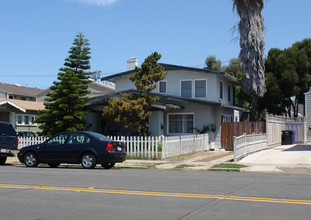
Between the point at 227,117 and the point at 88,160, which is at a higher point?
the point at 227,117

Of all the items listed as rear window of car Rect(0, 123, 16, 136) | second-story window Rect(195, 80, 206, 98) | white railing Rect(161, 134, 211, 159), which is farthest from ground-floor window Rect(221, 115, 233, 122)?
rear window of car Rect(0, 123, 16, 136)

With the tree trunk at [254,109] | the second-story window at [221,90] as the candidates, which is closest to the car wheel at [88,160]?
the second-story window at [221,90]

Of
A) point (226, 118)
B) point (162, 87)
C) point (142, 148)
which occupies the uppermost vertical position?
point (162, 87)

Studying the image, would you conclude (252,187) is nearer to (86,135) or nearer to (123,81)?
(86,135)

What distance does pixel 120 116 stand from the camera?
21.8m

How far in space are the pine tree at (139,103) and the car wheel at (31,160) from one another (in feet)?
20.8

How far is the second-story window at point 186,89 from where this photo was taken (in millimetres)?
27734

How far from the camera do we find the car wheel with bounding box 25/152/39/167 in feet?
53.3

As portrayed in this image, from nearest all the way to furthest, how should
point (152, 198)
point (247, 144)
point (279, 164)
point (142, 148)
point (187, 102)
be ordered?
point (152, 198)
point (279, 164)
point (142, 148)
point (247, 144)
point (187, 102)

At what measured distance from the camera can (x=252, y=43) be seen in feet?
91.4

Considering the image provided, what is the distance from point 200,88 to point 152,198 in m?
19.8

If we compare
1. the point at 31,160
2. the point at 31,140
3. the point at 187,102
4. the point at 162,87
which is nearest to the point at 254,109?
the point at 187,102

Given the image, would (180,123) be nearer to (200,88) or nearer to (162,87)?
(200,88)

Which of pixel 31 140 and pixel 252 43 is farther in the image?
pixel 252 43
